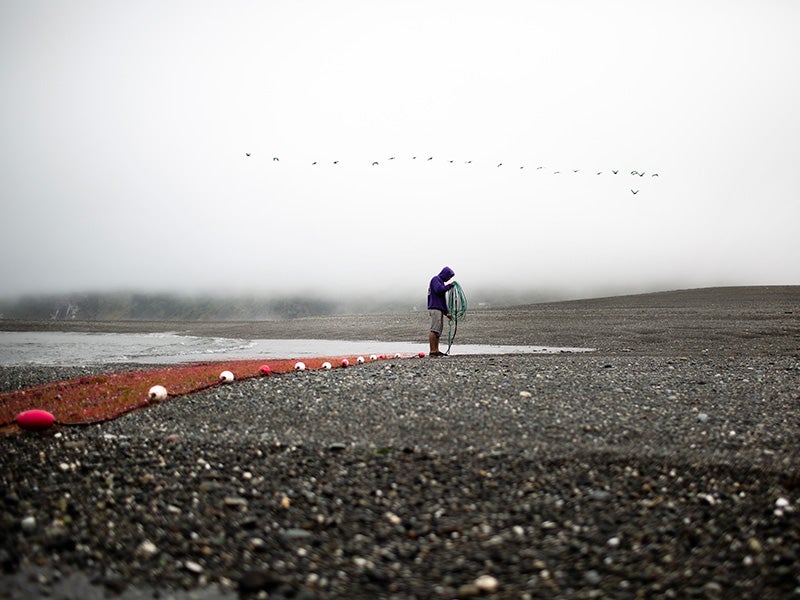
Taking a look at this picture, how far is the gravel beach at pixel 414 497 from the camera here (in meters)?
4.74

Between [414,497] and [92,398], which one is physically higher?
[92,398]

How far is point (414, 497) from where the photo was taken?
20.3 feet

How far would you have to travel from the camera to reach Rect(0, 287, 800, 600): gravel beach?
4.74m

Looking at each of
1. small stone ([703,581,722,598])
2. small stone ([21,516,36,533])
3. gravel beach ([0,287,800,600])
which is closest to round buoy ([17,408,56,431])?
gravel beach ([0,287,800,600])

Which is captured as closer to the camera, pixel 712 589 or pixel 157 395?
pixel 712 589

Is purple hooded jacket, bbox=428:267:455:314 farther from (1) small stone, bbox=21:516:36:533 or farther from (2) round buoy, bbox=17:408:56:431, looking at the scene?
(1) small stone, bbox=21:516:36:533

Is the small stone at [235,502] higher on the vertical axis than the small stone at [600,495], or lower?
higher

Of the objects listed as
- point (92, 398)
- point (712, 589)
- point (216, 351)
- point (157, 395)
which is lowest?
point (216, 351)

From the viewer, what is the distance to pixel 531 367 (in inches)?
622

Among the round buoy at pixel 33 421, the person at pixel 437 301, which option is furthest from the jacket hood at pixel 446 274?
the round buoy at pixel 33 421

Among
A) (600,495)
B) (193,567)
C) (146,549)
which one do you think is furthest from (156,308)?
(600,495)

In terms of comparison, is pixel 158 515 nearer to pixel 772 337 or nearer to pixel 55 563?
pixel 55 563

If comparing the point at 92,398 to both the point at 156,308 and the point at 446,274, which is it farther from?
the point at 156,308

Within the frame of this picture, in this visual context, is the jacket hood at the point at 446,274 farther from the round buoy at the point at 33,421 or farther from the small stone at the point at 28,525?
the small stone at the point at 28,525
